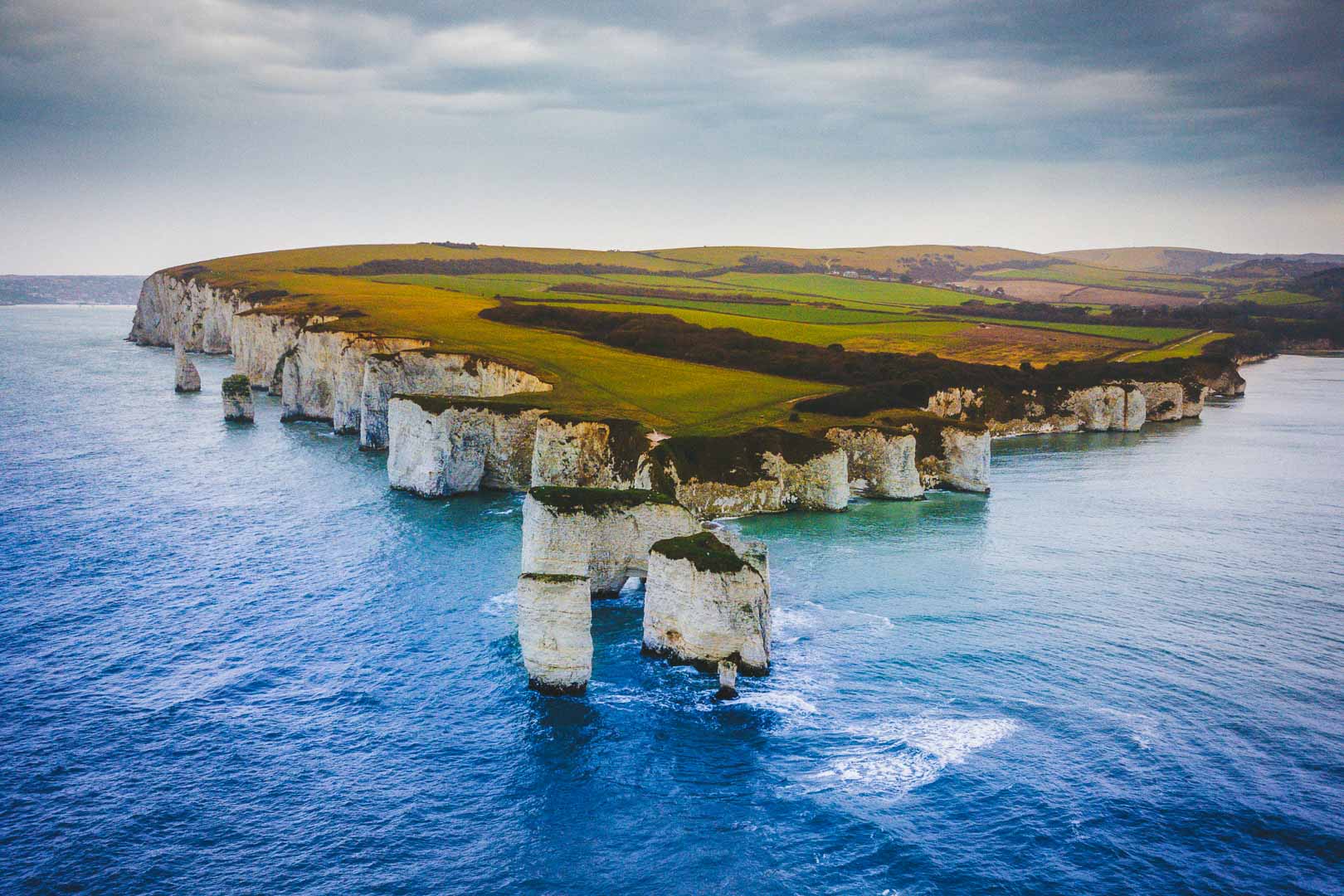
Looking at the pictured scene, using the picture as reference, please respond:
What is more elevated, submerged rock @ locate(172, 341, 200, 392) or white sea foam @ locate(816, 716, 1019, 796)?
submerged rock @ locate(172, 341, 200, 392)

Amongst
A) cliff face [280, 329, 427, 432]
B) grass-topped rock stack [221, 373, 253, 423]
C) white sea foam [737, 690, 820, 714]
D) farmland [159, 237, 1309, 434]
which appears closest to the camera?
white sea foam [737, 690, 820, 714]

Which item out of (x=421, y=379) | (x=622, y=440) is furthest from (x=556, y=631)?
(x=421, y=379)

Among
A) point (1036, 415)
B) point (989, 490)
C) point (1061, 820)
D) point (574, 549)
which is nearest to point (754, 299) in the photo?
point (1036, 415)

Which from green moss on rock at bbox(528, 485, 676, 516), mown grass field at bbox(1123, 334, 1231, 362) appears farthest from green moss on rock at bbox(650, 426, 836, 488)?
mown grass field at bbox(1123, 334, 1231, 362)

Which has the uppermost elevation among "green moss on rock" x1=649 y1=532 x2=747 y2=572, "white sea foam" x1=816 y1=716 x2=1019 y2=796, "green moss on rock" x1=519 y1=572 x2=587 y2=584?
"green moss on rock" x1=649 y1=532 x2=747 y2=572

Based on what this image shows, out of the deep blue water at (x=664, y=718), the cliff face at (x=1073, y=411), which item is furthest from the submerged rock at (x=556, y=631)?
the cliff face at (x=1073, y=411)

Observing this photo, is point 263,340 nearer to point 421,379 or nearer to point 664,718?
point 421,379

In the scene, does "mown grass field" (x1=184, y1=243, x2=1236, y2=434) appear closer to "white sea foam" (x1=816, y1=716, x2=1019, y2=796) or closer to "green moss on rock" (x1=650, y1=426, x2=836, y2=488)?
"green moss on rock" (x1=650, y1=426, x2=836, y2=488)
